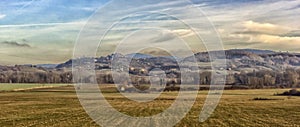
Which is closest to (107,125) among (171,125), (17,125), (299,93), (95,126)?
(95,126)

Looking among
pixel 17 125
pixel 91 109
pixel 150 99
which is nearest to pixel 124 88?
pixel 150 99

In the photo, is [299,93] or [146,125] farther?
[299,93]

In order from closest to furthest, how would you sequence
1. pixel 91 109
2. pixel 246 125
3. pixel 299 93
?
pixel 246 125 < pixel 91 109 < pixel 299 93

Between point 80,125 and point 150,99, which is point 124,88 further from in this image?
point 80,125

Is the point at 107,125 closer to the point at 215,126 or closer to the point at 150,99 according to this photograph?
the point at 215,126

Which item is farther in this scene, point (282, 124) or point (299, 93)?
point (299, 93)

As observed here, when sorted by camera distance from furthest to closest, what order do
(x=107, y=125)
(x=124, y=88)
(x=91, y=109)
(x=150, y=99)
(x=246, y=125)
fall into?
(x=124, y=88) < (x=150, y=99) < (x=91, y=109) < (x=246, y=125) < (x=107, y=125)

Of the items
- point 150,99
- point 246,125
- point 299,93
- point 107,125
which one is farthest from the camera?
point 299,93

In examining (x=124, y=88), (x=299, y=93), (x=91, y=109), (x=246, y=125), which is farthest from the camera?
(x=299, y=93)
